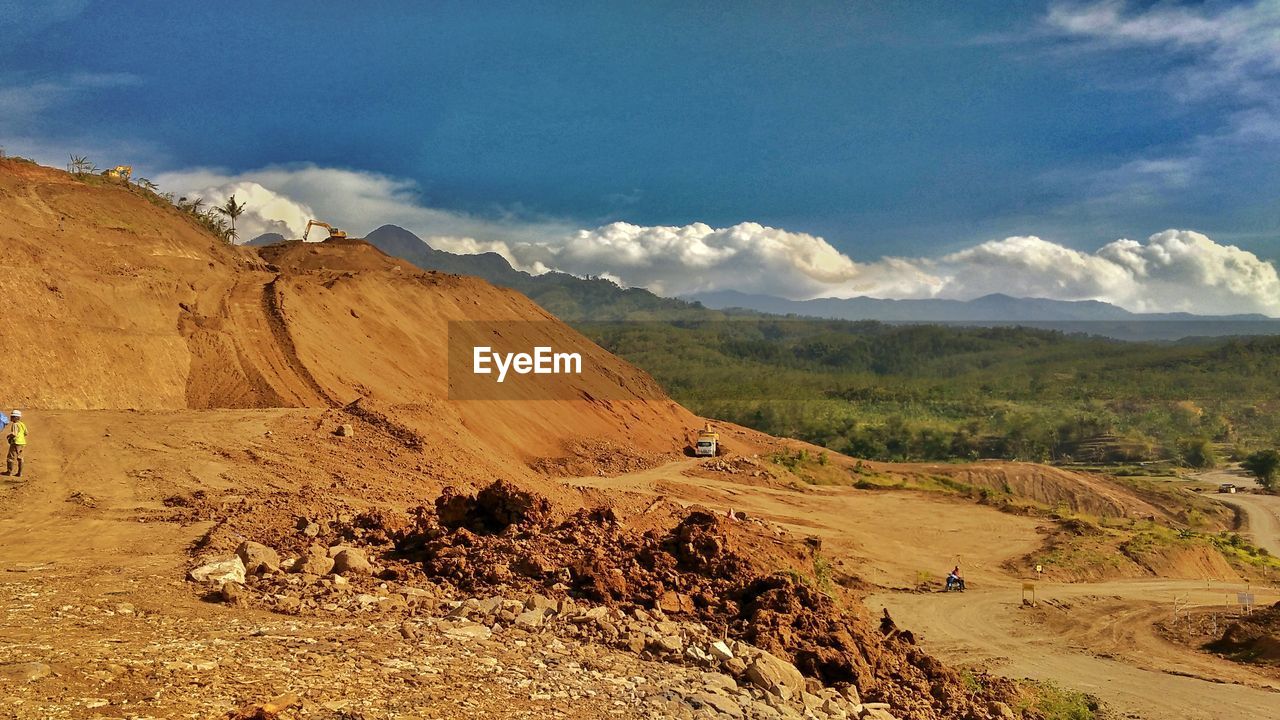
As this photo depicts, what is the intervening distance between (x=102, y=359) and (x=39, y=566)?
1667 cm

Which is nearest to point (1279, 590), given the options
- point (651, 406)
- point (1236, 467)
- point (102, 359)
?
point (651, 406)

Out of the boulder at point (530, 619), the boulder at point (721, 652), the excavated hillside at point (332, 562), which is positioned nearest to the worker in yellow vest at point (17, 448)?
the excavated hillside at point (332, 562)

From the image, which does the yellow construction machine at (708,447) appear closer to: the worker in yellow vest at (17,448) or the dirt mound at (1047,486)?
the dirt mound at (1047,486)

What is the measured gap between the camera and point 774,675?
753cm

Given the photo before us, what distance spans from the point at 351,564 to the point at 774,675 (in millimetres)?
4703

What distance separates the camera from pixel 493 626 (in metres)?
7.68

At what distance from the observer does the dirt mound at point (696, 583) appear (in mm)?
8477

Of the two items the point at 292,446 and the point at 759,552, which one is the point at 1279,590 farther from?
the point at 292,446

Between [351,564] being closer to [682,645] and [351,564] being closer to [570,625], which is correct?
[570,625]

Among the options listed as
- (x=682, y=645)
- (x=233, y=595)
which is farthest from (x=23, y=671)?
(x=682, y=645)

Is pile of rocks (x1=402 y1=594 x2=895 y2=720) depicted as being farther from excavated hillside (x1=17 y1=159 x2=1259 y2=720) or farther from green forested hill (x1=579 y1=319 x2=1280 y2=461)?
green forested hill (x1=579 y1=319 x2=1280 y2=461)

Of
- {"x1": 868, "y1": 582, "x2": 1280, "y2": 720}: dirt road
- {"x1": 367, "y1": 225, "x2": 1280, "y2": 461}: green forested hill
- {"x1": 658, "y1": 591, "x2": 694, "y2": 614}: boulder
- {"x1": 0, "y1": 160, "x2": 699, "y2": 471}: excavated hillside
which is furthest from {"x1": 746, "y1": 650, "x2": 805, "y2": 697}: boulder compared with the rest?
{"x1": 367, "y1": 225, "x2": 1280, "y2": 461}: green forested hill

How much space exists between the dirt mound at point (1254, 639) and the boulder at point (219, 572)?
62.3ft

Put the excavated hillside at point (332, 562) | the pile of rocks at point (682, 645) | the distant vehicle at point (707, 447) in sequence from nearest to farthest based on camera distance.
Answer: the excavated hillside at point (332, 562) < the pile of rocks at point (682, 645) < the distant vehicle at point (707, 447)
